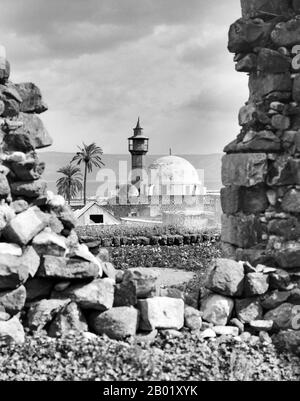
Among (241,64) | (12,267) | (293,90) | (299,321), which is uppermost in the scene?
(241,64)

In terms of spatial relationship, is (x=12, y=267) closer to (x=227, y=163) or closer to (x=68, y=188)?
(x=227, y=163)

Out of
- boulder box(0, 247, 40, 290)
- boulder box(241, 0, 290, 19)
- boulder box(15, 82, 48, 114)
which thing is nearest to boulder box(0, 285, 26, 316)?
boulder box(0, 247, 40, 290)

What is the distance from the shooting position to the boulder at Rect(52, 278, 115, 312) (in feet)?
14.8

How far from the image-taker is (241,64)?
21.2 feet

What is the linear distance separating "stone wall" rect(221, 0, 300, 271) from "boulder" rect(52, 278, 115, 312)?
2.17 m

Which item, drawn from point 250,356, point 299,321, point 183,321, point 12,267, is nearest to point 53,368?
point 12,267

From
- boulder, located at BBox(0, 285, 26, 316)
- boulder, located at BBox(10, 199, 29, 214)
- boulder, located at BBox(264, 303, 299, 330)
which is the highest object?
boulder, located at BBox(10, 199, 29, 214)

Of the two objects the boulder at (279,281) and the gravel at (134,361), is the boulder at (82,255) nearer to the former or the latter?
the gravel at (134,361)

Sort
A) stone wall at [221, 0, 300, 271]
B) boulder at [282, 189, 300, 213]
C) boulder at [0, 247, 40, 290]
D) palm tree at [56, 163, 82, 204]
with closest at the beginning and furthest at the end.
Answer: boulder at [0, 247, 40, 290] → boulder at [282, 189, 300, 213] → stone wall at [221, 0, 300, 271] → palm tree at [56, 163, 82, 204]

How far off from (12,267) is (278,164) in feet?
11.4

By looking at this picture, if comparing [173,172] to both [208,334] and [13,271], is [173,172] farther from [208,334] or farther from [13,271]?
[13,271]

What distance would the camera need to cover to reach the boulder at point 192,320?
15.9 ft

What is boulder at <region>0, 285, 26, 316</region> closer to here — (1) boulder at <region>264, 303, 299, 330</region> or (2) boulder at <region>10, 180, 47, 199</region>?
(2) boulder at <region>10, 180, 47, 199</region>

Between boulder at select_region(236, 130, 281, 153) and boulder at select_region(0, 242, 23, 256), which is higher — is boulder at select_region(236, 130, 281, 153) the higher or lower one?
the higher one
